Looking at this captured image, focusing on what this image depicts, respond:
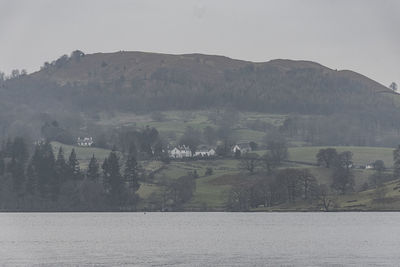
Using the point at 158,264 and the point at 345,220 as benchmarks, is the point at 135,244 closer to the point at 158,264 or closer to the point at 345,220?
the point at 158,264

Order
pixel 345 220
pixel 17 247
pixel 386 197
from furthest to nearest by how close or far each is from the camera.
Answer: pixel 386 197 → pixel 345 220 → pixel 17 247

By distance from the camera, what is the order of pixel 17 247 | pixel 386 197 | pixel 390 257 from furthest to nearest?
pixel 386 197, pixel 17 247, pixel 390 257

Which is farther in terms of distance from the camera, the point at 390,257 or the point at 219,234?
the point at 219,234

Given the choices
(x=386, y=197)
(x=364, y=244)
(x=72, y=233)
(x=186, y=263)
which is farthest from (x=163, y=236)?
(x=386, y=197)

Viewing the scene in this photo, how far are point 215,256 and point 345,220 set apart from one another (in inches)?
2979

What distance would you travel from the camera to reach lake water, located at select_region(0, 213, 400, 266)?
88.9m

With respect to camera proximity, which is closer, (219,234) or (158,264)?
(158,264)

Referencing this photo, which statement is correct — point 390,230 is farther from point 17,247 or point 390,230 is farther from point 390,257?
point 17,247

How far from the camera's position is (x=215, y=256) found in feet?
306

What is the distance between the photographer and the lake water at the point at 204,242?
292ft

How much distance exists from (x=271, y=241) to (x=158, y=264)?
33.2 meters

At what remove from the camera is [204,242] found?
11294cm

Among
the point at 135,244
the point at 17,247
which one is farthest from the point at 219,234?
the point at 17,247

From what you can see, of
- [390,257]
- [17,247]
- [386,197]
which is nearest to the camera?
[390,257]
